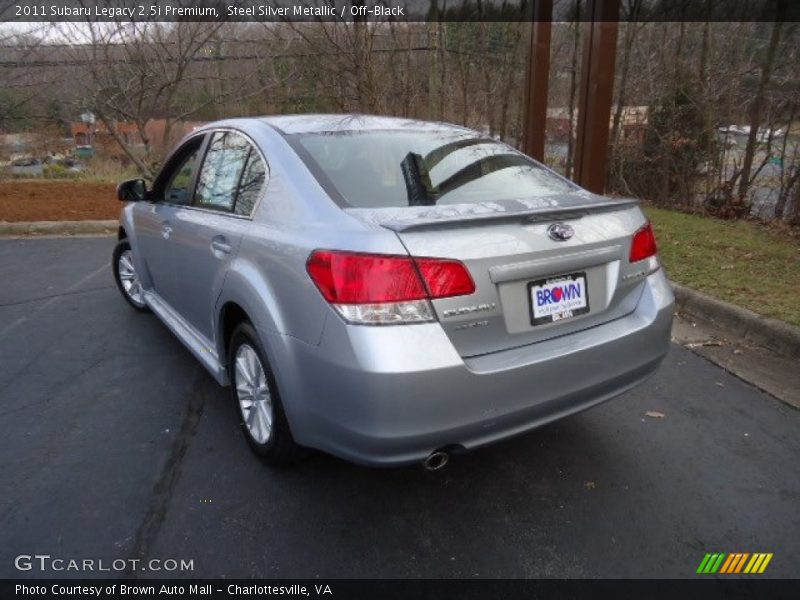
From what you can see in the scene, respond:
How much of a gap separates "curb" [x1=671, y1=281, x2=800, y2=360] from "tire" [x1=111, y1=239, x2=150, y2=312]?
4739 millimetres

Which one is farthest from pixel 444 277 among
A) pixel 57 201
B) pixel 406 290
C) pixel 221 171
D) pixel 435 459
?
pixel 57 201

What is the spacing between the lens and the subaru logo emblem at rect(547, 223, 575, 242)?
7.30 ft

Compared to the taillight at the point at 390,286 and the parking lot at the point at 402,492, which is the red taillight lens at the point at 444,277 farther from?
the parking lot at the point at 402,492

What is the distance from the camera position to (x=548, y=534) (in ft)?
7.41

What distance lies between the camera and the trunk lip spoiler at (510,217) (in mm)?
2027

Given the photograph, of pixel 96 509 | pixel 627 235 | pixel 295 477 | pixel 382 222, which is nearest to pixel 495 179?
pixel 627 235

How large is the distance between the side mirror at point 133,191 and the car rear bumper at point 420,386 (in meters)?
2.29

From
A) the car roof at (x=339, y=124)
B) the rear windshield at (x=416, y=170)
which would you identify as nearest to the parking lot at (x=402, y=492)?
the rear windshield at (x=416, y=170)

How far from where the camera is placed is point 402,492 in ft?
8.33

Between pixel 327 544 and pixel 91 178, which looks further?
pixel 91 178

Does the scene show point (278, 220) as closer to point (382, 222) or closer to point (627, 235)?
point (382, 222)

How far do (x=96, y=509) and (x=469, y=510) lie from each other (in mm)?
1599

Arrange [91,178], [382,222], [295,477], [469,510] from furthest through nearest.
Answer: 1. [91,178]
2. [295,477]
3. [469,510]
4. [382,222]

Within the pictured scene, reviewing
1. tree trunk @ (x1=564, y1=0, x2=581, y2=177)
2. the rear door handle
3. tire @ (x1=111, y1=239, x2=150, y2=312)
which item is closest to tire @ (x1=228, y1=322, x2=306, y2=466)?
the rear door handle
